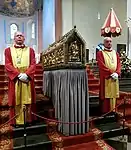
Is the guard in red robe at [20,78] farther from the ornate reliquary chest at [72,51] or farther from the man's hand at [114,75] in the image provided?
the man's hand at [114,75]

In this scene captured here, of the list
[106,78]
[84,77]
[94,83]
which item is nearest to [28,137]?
[84,77]

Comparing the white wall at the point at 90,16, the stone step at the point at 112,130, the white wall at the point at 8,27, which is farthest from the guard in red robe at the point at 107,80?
the white wall at the point at 8,27

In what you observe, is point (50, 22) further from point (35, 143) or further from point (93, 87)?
point (35, 143)

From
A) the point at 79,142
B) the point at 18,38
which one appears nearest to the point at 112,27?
the point at 18,38

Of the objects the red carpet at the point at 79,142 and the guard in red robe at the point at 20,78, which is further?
the guard in red robe at the point at 20,78

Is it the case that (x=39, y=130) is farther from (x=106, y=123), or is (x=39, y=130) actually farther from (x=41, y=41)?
(x=41, y=41)

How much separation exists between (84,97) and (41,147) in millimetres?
1288

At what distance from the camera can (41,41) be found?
18.9 meters

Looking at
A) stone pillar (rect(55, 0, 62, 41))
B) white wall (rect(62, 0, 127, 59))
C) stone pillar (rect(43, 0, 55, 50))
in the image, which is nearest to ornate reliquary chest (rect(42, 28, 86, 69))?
stone pillar (rect(55, 0, 62, 41))

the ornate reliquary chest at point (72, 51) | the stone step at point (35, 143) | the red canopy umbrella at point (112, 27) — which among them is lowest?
the stone step at point (35, 143)

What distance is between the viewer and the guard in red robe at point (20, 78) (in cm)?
428

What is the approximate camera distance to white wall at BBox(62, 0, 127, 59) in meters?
12.7

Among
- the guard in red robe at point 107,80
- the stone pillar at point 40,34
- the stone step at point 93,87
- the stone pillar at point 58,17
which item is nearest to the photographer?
the guard in red robe at point 107,80

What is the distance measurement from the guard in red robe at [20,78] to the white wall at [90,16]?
335 inches
